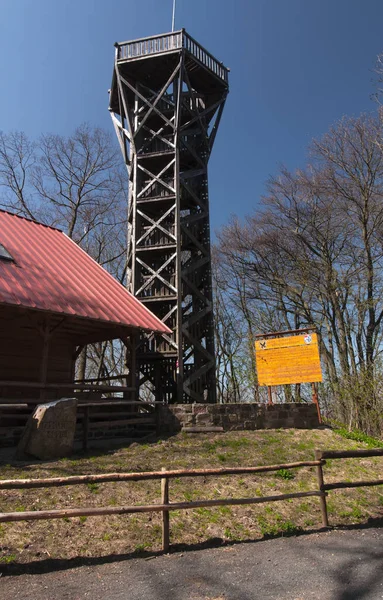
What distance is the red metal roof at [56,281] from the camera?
9.95m

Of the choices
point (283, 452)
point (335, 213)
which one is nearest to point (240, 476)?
point (283, 452)

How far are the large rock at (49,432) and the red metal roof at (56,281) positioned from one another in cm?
257

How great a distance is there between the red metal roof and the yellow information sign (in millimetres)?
3263

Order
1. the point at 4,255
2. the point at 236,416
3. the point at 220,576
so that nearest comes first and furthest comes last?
1. the point at 220,576
2. the point at 4,255
3. the point at 236,416

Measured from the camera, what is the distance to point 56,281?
11352 millimetres

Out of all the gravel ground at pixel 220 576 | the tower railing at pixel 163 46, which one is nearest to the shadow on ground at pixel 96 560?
the gravel ground at pixel 220 576

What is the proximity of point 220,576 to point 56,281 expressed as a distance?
8789mm

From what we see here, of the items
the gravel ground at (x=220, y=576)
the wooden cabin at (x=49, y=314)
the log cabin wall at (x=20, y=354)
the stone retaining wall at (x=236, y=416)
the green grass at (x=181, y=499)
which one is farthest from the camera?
the log cabin wall at (x=20, y=354)

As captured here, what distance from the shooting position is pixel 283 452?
927 cm

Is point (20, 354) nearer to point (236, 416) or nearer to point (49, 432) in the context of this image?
point (49, 432)

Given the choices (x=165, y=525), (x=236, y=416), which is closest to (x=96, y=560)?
(x=165, y=525)

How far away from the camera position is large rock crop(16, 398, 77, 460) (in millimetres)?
7707

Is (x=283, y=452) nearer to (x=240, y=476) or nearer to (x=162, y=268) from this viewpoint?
(x=240, y=476)

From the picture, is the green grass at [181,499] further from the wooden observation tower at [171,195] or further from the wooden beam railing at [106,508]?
the wooden observation tower at [171,195]
